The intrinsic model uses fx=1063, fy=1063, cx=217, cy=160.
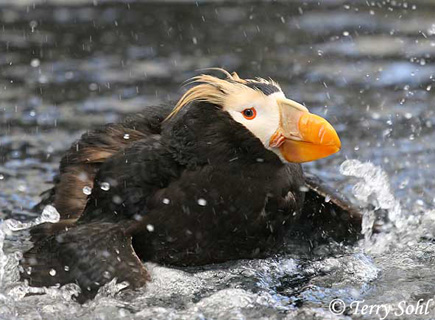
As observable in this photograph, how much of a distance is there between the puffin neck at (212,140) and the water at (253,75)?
64cm

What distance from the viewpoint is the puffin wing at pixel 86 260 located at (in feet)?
16.9

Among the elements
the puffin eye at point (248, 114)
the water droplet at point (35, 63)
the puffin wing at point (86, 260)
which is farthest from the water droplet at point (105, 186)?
the water droplet at point (35, 63)

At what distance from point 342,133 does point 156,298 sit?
3.34 m

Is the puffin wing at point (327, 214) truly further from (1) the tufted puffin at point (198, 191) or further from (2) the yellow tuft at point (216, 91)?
(2) the yellow tuft at point (216, 91)

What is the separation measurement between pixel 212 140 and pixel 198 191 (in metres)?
0.28

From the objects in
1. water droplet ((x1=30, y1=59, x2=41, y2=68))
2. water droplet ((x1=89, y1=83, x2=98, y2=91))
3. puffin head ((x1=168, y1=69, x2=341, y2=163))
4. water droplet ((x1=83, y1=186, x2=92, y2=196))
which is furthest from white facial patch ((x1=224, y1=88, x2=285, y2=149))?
water droplet ((x1=30, y1=59, x2=41, y2=68))

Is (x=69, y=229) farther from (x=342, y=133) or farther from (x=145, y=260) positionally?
(x=342, y=133)

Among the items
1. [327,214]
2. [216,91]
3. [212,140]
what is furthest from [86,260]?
[327,214]

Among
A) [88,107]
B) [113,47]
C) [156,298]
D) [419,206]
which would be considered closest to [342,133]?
[419,206]

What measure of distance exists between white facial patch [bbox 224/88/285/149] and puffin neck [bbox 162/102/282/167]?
28 mm

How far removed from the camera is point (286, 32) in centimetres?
1045

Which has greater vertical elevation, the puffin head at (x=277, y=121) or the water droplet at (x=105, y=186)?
the puffin head at (x=277, y=121)

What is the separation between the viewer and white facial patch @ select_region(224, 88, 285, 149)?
525 cm

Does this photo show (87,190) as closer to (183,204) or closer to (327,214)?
(183,204)
